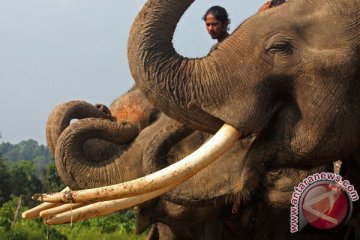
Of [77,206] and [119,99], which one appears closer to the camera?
[77,206]

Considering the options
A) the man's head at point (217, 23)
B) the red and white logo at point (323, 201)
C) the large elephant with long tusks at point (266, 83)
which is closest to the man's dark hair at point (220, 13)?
the man's head at point (217, 23)

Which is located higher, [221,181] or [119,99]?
[119,99]

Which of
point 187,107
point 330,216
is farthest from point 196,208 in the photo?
A: point 187,107

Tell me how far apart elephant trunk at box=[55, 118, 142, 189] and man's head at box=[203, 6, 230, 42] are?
115cm

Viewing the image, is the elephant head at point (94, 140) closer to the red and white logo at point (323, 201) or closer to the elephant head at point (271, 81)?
the red and white logo at point (323, 201)

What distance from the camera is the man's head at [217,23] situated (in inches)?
223

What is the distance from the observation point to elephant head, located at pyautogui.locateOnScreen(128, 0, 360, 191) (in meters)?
3.63

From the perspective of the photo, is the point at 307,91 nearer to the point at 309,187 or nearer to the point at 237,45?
the point at 237,45

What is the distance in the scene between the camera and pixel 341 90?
3.63 m

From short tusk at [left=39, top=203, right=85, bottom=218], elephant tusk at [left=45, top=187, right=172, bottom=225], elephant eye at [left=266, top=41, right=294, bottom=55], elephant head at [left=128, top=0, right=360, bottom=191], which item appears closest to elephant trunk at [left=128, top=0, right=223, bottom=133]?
elephant head at [left=128, top=0, right=360, bottom=191]

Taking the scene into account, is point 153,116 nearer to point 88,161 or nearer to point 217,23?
point 217,23

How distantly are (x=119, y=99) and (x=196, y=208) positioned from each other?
1494 mm

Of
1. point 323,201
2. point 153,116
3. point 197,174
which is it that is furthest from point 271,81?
point 153,116

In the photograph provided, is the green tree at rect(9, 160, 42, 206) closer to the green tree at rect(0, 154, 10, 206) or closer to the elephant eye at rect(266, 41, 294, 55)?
the green tree at rect(0, 154, 10, 206)
